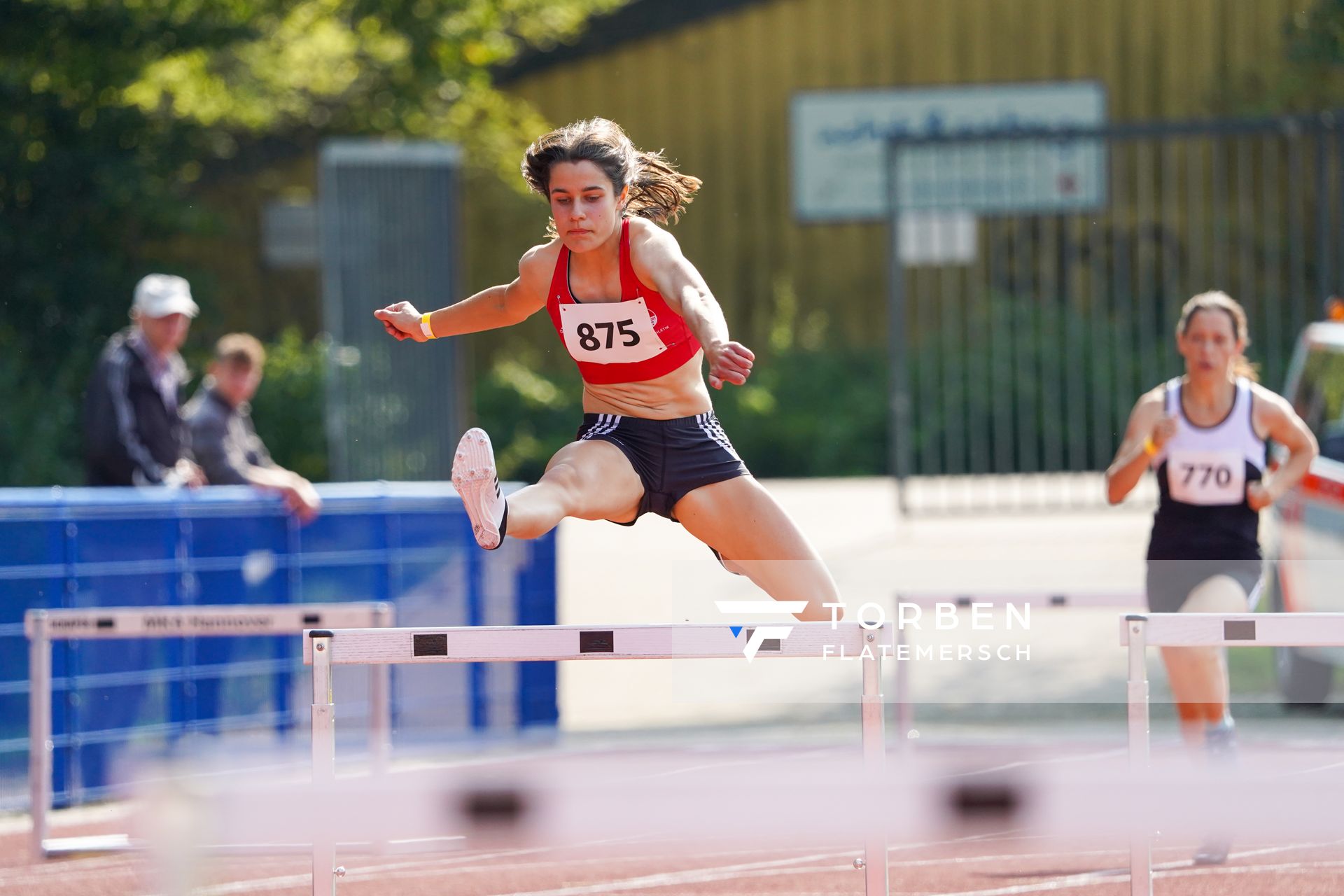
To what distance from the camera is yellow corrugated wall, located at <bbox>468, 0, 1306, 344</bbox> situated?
2162cm

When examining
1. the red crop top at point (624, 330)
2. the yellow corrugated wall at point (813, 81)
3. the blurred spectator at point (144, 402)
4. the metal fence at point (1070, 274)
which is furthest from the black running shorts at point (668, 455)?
the yellow corrugated wall at point (813, 81)

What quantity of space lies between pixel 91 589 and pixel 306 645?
3583 mm

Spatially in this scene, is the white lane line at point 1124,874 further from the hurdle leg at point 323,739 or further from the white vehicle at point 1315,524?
the hurdle leg at point 323,739

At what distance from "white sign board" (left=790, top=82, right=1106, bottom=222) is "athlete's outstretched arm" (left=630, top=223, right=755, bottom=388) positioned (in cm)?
1542

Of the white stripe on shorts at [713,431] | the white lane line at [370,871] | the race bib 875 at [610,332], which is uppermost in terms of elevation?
the race bib 875 at [610,332]

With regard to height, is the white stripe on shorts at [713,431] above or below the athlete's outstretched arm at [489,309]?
below

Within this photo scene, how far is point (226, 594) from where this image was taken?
8.42 m

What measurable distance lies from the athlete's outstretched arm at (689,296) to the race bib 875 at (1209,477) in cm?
231

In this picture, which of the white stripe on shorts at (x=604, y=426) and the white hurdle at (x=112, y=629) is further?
the white hurdle at (x=112, y=629)

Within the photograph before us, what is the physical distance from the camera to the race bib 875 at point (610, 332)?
5.20m

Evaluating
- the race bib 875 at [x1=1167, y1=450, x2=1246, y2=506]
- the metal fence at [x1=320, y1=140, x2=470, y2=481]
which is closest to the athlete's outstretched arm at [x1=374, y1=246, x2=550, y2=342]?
the race bib 875 at [x1=1167, y1=450, x2=1246, y2=506]

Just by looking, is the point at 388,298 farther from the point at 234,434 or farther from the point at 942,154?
the point at 234,434

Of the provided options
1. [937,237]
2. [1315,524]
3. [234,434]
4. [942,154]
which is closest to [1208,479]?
[1315,524]

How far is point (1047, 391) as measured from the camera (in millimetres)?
19062
